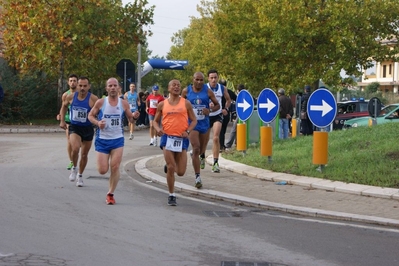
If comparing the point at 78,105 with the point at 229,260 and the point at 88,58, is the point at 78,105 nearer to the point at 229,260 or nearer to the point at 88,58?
the point at 229,260

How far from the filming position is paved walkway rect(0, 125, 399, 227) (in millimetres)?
10625

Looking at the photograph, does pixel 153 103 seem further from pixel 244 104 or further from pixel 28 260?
pixel 28 260

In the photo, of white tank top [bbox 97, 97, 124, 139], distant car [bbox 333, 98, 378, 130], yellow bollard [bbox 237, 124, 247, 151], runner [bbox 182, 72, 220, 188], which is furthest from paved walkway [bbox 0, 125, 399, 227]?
distant car [bbox 333, 98, 378, 130]

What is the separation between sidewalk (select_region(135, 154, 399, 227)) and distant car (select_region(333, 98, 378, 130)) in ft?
58.4

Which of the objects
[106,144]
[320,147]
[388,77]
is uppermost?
[388,77]

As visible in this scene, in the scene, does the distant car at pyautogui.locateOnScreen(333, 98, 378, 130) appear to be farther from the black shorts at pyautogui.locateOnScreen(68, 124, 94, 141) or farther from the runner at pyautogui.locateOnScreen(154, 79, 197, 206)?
the runner at pyautogui.locateOnScreen(154, 79, 197, 206)

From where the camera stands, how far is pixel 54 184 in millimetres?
13289

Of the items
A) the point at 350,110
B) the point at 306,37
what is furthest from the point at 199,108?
the point at 306,37

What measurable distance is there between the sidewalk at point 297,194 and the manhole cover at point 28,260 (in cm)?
429

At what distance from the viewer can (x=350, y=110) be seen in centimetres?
3331

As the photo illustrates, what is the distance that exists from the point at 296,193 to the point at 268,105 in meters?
4.05

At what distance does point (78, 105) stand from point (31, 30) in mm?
22214

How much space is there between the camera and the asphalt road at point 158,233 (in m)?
7.66

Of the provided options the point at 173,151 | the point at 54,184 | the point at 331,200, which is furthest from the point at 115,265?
the point at 54,184
